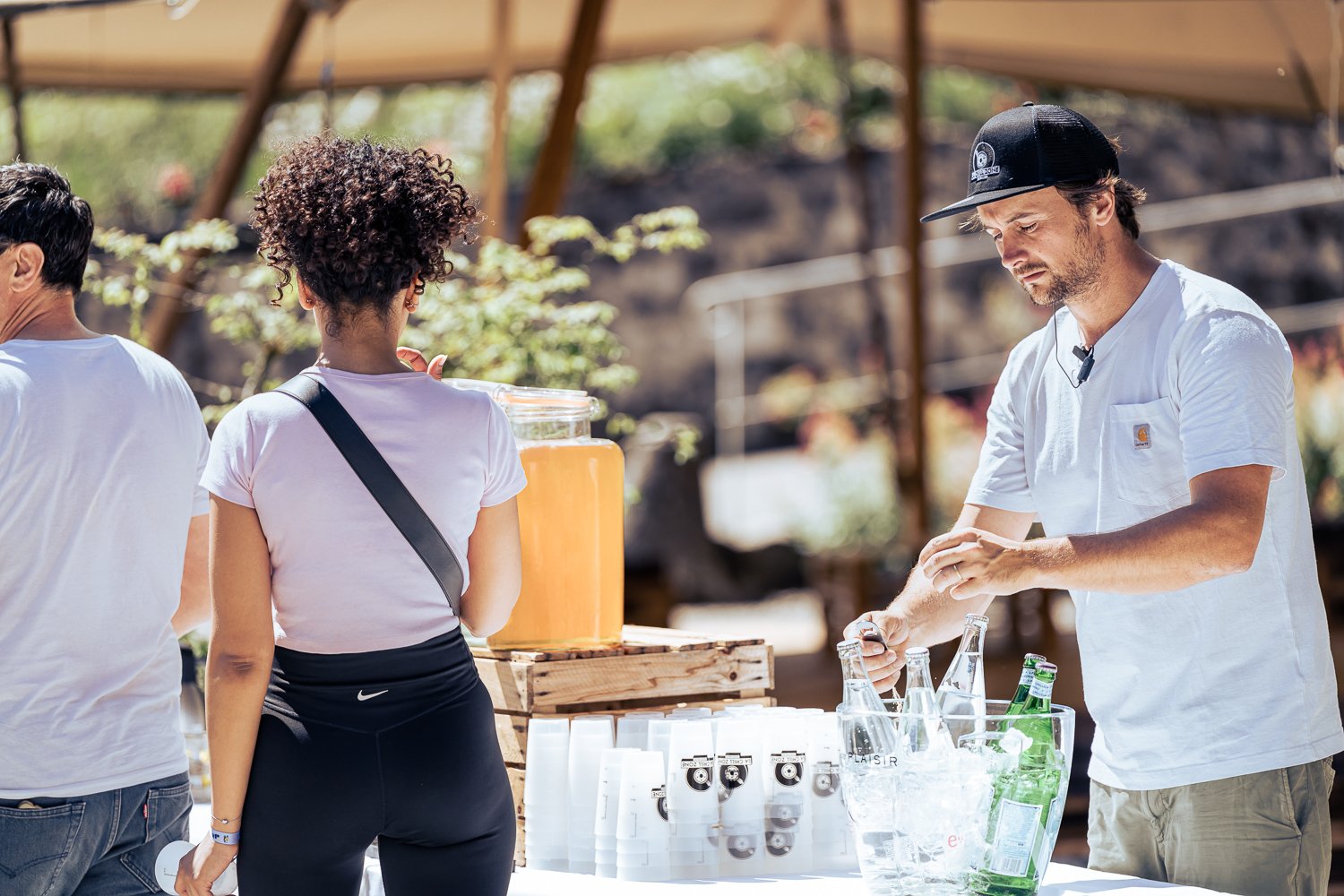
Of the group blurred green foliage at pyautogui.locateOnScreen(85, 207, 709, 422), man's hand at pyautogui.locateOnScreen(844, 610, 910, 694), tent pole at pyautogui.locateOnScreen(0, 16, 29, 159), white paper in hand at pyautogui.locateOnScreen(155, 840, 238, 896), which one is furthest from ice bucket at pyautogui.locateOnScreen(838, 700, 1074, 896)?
tent pole at pyautogui.locateOnScreen(0, 16, 29, 159)

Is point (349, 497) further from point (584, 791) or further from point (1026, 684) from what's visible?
point (1026, 684)

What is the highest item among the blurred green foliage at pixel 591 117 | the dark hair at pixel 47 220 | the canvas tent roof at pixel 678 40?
the blurred green foliage at pixel 591 117

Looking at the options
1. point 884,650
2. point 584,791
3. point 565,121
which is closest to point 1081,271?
point 884,650

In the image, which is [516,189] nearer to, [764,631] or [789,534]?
[789,534]

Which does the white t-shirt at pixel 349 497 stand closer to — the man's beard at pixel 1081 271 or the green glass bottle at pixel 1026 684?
the green glass bottle at pixel 1026 684

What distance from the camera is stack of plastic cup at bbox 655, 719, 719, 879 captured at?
1762 mm

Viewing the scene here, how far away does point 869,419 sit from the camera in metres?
9.21

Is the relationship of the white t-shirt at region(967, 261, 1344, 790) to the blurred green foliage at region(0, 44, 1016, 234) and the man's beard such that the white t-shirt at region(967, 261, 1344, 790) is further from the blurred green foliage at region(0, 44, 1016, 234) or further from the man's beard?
the blurred green foliage at region(0, 44, 1016, 234)

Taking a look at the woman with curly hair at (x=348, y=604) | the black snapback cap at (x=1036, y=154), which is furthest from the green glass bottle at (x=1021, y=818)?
the black snapback cap at (x=1036, y=154)

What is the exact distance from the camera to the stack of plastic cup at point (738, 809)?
1775mm

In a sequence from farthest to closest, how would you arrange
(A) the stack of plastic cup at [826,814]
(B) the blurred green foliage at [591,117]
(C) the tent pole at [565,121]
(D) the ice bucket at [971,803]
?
1. (B) the blurred green foliage at [591,117]
2. (C) the tent pole at [565,121]
3. (A) the stack of plastic cup at [826,814]
4. (D) the ice bucket at [971,803]

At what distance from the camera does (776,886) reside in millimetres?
1718

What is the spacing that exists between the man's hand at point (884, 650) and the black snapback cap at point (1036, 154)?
0.50m

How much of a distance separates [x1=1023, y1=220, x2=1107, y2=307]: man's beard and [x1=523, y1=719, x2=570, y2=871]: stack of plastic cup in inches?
31.4
